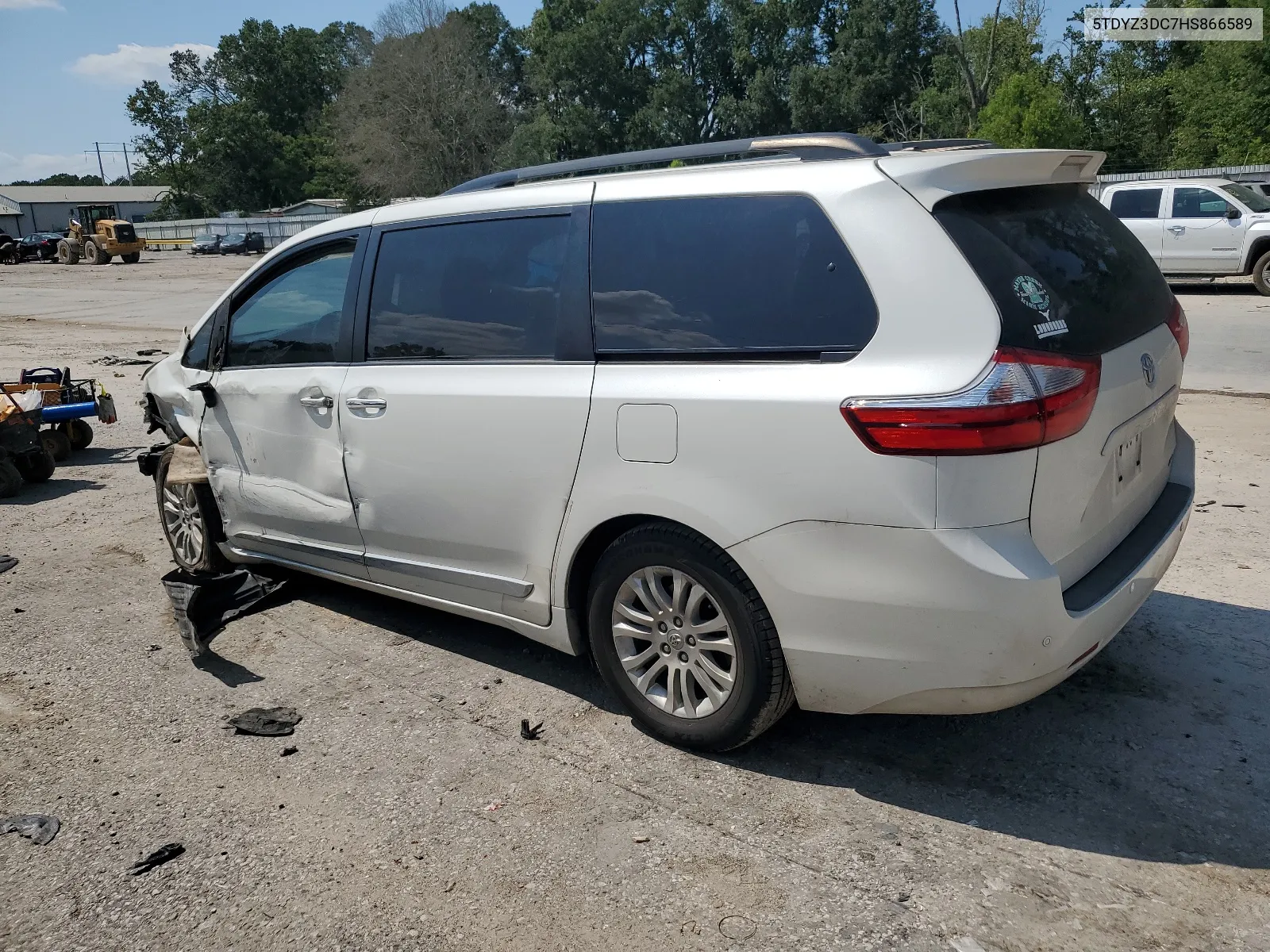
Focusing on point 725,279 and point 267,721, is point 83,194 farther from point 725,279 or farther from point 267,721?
point 725,279

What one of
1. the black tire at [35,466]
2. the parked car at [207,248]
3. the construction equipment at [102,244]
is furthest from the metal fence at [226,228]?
the black tire at [35,466]

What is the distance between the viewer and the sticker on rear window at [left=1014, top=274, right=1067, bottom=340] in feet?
9.42

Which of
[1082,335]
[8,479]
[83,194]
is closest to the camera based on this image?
[1082,335]

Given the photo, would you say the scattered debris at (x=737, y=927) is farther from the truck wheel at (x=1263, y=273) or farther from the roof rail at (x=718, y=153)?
the truck wheel at (x=1263, y=273)

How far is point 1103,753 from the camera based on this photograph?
11.2 ft

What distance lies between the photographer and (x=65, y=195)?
350ft

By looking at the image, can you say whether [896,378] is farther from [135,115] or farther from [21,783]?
[135,115]

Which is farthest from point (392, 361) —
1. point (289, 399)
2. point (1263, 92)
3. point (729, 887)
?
point (1263, 92)

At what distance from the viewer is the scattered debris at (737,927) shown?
2.66 m

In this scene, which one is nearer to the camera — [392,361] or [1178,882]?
[1178,882]

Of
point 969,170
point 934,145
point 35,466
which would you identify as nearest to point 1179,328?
point 934,145

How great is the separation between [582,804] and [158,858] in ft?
4.23

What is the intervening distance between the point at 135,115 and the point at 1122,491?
117m

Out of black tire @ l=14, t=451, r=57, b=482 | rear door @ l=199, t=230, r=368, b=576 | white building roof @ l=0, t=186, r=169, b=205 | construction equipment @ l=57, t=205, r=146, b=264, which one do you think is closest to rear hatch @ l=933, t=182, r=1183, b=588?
rear door @ l=199, t=230, r=368, b=576
